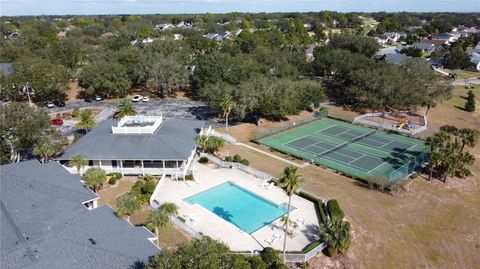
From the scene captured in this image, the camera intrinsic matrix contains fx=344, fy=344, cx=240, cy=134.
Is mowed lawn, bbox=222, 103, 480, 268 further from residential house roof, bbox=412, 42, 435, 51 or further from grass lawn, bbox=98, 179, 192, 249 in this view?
residential house roof, bbox=412, 42, 435, 51

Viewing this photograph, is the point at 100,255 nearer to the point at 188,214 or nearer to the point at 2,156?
the point at 188,214

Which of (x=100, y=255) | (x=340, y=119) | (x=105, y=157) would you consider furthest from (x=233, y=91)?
(x=100, y=255)

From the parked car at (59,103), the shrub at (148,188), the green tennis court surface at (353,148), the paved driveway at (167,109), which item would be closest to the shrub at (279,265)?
the shrub at (148,188)

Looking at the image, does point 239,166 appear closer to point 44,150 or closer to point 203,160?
point 203,160

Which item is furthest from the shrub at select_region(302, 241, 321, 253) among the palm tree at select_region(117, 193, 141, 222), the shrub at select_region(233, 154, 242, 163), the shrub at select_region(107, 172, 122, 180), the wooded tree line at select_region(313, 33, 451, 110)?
the wooded tree line at select_region(313, 33, 451, 110)

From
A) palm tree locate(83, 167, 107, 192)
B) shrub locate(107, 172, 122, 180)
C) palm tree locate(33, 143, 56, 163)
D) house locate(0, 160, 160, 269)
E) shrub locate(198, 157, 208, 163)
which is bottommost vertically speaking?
shrub locate(198, 157, 208, 163)

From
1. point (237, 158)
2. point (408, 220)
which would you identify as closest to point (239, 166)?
point (237, 158)
